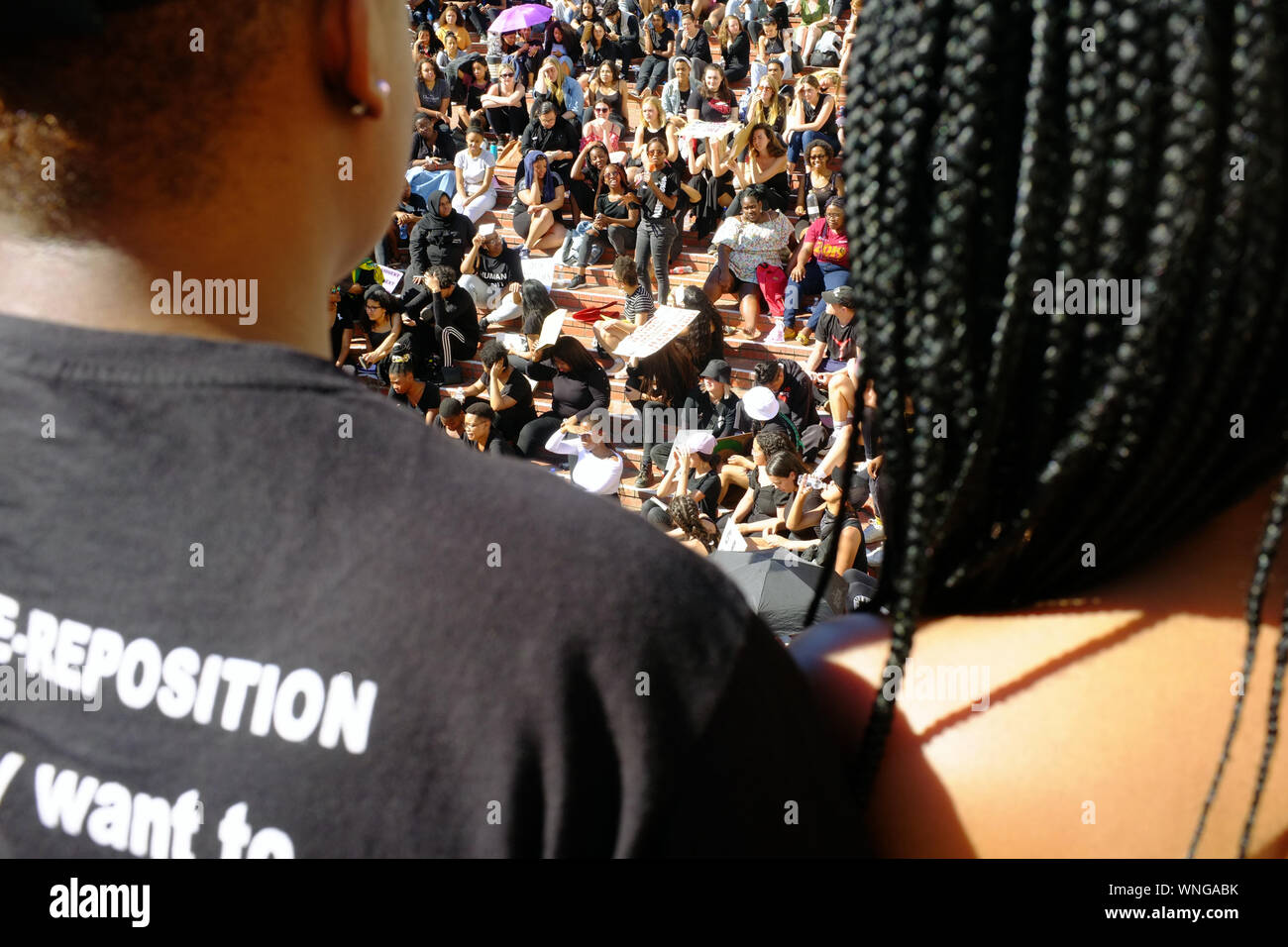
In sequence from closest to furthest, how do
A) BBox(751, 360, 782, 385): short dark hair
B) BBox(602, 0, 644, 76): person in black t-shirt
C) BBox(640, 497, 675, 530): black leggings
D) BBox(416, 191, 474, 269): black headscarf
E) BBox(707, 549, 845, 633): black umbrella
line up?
BBox(707, 549, 845, 633): black umbrella < BBox(640, 497, 675, 530): black leggings < BBox(751, 360, 782, 385): short dark hair < BBox(416, 191, 474, 269): black headscarf < BBox(602, 0, 644, 76): person in black t-shirt

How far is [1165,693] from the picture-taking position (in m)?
1.11

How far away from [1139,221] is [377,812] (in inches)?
32.8

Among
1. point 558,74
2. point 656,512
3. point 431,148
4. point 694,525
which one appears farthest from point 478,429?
point 558,74

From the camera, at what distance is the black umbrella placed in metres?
4.71

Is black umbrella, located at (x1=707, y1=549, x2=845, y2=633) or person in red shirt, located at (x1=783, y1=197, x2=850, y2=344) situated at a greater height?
person in red shirt, located at (x1=783, y1=197, x2=850, y2=344)

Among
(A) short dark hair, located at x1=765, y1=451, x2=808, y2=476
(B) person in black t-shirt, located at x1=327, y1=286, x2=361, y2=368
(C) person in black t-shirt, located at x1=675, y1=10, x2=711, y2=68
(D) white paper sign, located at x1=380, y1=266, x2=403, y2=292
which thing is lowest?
(A) short dark hair, located at x1=765, y1=451, x2=808, y2=476

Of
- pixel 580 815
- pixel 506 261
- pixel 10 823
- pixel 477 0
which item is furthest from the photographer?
pixel 477 0

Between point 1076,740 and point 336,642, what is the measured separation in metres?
0.67

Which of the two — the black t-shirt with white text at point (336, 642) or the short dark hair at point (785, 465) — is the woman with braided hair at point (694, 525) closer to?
the short dark hair at point (785, 465)

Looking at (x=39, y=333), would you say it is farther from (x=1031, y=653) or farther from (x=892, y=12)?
(x=1031, y=653)

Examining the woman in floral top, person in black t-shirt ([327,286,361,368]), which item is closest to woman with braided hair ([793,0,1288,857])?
the woman in floral top

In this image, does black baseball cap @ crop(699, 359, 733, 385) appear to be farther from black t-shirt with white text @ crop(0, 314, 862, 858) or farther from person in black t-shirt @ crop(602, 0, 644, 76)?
person in black t-shirt @ crop(602, 0, 644, 76)

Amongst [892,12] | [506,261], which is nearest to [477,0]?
[506,261]

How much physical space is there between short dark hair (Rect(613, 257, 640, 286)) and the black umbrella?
276 inches
